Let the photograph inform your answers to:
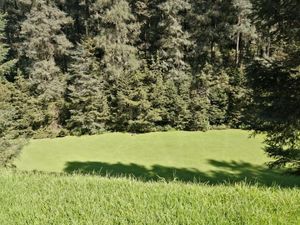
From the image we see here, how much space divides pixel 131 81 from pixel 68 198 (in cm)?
2432

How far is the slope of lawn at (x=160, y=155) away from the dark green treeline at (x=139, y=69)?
1936 mm

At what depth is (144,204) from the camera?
262 centimetres

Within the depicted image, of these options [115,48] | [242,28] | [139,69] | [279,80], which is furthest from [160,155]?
[242,28]

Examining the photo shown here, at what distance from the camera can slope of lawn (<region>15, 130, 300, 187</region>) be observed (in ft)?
57.1

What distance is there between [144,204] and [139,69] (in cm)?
2622

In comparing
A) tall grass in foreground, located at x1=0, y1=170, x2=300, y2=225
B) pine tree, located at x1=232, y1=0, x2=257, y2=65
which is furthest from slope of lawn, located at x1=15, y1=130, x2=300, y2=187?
tall grass in foreground, located at x1=0, y1=170, x2=300, y2=225

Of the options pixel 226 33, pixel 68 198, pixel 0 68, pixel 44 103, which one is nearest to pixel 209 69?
pixel 226 33

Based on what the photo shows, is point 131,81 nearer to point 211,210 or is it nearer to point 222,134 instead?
point 222,134

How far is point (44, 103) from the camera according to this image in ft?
94.7

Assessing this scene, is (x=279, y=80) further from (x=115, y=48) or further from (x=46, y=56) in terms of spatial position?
(x=46, y=56)

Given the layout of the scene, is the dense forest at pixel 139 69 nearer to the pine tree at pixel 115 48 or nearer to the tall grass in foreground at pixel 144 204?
the pine tree at pixel 115 48

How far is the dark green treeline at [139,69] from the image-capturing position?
2566 centimetres

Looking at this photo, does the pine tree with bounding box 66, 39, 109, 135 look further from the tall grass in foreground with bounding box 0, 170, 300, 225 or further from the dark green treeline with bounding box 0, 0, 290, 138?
the tall grass in foreground with bounding box 0, 170, 300, 225

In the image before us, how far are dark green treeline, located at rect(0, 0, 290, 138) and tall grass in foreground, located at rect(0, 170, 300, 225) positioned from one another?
21568 mm
